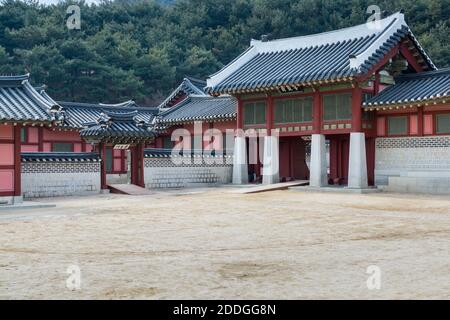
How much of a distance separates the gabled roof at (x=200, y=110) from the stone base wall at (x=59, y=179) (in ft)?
28.5

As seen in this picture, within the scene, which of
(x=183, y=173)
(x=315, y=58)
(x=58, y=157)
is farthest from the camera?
(x=183, y=173)

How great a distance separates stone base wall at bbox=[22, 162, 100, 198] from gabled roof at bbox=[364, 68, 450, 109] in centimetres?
1350

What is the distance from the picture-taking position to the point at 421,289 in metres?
7.18

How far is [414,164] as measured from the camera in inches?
1001

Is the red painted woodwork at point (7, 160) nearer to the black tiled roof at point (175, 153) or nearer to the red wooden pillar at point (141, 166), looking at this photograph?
the red wooden pillar at point (141, 166)

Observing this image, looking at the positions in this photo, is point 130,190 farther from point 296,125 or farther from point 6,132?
point 296,125

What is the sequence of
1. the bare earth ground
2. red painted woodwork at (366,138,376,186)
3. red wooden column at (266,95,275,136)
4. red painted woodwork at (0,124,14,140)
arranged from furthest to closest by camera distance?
red wooden column at (266,95,275,136)
red painted woodwork at (366,138,376,186)
red painted woodwork at (0,124,14,140)
the bare earth ground

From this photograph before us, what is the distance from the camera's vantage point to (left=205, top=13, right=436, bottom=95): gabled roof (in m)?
25.5

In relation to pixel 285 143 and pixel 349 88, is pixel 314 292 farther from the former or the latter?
pixel 285 143

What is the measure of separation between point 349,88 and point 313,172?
446 centimetres

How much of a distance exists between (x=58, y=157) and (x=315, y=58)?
45.1ft

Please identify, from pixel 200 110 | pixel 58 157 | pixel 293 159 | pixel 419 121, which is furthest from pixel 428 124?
pixel 58 157

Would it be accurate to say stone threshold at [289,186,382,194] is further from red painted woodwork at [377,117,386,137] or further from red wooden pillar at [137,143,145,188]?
red wooden pillar at [137,143,145,188]

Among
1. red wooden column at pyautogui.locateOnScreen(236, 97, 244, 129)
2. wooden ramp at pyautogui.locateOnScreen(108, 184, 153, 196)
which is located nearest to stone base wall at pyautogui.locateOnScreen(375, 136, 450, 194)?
red wooden column at pyautogui.locateOnScreen(236, 97, 244, 129)
